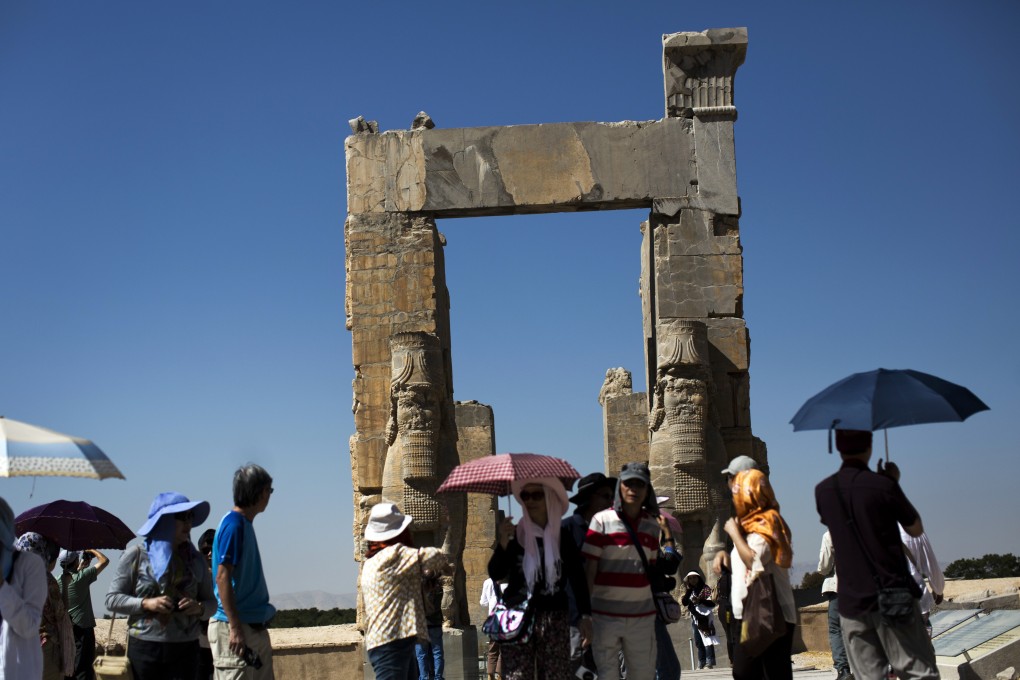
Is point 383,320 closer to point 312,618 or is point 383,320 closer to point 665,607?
point 665,607

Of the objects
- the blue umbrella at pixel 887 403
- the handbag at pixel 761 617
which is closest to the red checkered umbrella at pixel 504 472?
the handbag at pixel 761 617

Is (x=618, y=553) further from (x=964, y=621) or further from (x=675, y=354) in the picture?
(x=675, y=354)

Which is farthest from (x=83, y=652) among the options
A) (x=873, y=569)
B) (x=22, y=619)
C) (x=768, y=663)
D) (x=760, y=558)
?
(x=873, y=569)

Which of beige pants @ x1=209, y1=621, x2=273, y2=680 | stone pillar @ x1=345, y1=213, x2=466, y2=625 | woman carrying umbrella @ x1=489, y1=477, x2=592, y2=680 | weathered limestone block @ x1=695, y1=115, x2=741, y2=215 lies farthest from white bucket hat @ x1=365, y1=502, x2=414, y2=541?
weathered limestone block @ x1=695, y1=115, x2=741, y2=215

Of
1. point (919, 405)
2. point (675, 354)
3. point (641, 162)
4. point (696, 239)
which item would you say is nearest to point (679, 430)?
point (675, 354)

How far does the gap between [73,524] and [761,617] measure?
4.29 meters

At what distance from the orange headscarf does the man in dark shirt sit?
32 cm

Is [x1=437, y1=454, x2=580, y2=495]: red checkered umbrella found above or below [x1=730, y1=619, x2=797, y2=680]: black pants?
above

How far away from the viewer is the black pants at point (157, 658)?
5.58 meters

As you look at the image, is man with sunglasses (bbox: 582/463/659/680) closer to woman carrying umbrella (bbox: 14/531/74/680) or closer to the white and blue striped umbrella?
the white and blue striped umbrella

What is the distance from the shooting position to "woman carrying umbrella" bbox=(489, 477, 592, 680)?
6031 mm

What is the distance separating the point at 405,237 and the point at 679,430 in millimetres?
3504

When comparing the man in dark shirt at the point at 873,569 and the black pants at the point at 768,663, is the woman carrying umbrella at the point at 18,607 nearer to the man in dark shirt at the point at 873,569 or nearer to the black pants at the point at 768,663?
the black pants at the point at 768,663

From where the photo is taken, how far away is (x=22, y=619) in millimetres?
4816
